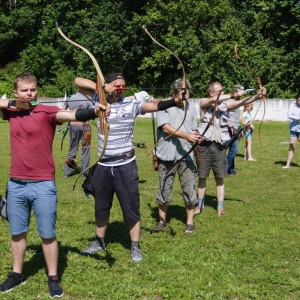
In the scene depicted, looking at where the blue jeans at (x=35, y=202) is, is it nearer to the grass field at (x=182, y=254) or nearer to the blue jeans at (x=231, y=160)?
the grass field at (x=182, y=254)

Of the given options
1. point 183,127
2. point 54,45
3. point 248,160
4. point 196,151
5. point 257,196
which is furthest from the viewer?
point 54,45

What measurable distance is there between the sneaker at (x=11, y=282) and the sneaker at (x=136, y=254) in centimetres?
114

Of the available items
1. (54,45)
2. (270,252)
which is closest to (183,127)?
(270,252)

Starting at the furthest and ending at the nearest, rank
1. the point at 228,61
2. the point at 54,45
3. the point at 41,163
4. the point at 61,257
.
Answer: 1. the point at 54,45
2. the point at 228,61
3. the point at 61,257
4. the point at 41,163

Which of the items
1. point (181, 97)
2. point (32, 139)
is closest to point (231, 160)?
point (181, 97)

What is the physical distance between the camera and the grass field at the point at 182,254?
4.49m

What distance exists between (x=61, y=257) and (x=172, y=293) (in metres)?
1.38

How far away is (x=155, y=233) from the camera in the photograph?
20.3 feet

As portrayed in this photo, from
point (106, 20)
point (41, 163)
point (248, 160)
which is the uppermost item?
point (106, 20)

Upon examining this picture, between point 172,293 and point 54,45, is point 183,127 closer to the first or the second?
point 172,293

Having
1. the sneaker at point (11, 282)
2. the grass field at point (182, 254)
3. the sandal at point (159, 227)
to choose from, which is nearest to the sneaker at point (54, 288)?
the grass field at point (182, 254)

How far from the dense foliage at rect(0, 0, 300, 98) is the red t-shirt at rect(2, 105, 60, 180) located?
20530mm

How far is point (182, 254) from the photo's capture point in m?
5.39

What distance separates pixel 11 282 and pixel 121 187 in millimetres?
1347
